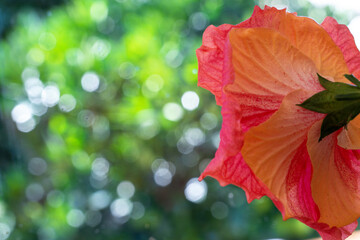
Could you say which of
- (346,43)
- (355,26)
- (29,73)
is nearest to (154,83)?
(29,73)

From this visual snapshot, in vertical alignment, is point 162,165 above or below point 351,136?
below

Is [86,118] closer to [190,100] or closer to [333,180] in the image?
[190,100]

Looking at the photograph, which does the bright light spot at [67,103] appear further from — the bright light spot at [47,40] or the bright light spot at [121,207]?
the bright light spot at [121,207]

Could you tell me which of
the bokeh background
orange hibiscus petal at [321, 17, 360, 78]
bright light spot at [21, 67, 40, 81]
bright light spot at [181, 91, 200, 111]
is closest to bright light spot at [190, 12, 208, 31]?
the bokeh background

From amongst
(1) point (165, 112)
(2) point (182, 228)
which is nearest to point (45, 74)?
(1) point (165, 112)

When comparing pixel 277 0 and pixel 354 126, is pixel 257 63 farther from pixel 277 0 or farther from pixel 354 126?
pixel 277 0

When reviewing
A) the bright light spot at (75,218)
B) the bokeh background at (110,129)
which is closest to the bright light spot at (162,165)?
the bokeh background at (110,129)

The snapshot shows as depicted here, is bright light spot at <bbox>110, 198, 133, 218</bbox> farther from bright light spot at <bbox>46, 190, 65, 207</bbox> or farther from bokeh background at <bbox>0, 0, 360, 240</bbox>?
bright light spot at <bbox>46, 190, 65, 207</bbox>
